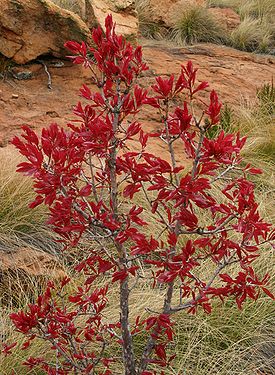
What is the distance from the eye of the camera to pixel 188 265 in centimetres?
148

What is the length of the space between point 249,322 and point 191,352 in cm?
31

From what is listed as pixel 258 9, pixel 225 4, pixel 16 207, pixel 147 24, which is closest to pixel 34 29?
pixel 16 207

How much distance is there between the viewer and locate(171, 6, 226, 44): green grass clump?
787 centimetres

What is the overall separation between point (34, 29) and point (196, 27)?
129 inches

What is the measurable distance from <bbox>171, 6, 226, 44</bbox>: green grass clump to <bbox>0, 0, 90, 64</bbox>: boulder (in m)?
2.78

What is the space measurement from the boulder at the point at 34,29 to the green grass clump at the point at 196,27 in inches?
110

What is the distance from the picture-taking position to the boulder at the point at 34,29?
5133mm

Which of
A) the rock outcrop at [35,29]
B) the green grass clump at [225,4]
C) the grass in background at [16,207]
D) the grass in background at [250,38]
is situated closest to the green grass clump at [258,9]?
the green grass clump at [225,4]

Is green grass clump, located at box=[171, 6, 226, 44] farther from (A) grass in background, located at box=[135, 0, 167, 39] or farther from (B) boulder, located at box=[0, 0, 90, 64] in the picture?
(B) boulder, located at box=[0, 0, 90, 64]

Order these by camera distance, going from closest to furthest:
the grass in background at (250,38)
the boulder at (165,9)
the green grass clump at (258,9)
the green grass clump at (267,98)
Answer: the green grass clump at (267,98), the grass in background at (250,38), the boulder at (165,9), the green grass clump at (258,9)

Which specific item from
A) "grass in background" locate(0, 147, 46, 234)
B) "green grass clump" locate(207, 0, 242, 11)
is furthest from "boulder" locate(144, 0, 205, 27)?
"grass in background" locate(0, 147, 46, 234)

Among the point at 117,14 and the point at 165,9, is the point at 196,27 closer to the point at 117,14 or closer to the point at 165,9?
the point at 165,9

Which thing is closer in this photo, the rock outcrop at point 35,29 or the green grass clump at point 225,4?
the rock outcrop at point 35,29

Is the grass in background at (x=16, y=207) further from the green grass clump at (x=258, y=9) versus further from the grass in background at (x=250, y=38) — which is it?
the green grass clump at (x=258, y=9)
